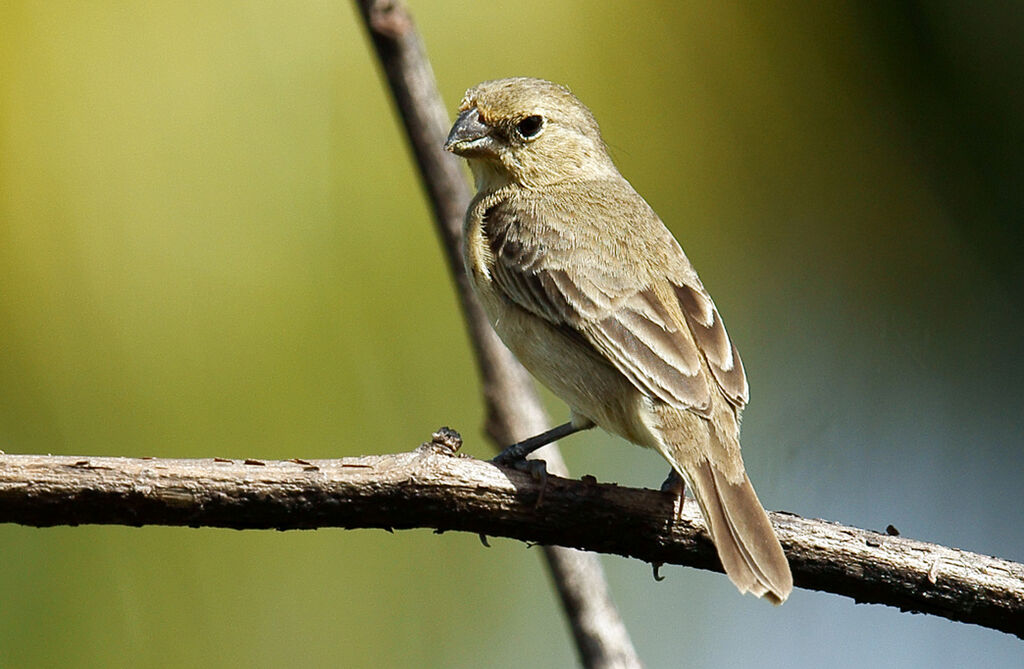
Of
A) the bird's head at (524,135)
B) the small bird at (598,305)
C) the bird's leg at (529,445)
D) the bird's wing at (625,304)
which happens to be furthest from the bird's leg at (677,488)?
the bird's head at (524,135)

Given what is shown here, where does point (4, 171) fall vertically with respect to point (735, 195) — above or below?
above

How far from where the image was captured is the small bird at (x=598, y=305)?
272cm

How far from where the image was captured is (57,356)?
3617 millimetres

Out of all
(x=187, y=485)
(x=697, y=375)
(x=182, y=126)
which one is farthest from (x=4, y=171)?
(x=697, y=375)

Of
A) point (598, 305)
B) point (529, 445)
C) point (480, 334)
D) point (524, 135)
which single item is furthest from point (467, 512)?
point (524, 135)

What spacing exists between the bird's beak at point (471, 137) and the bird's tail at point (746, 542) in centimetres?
152

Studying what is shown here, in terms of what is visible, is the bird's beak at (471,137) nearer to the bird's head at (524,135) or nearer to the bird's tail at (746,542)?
the bird's head at (524,135)

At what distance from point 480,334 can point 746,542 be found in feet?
5.07

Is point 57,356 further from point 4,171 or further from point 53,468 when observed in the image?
point 53,468

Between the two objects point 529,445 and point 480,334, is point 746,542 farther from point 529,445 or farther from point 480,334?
point 480,334

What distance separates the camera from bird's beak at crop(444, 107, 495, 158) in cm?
361

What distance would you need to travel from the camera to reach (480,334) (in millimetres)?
3758

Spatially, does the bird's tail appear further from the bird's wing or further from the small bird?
the bird's wing

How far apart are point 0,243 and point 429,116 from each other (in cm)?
156
